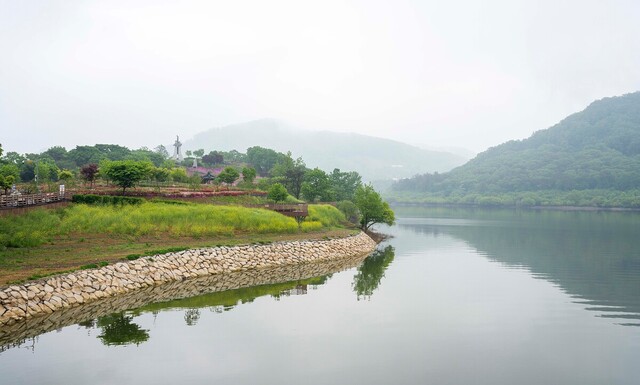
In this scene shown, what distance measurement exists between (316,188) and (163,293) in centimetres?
4516

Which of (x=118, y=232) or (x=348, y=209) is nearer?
(x=118, y=232)

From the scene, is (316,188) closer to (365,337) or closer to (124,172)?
(124,172)

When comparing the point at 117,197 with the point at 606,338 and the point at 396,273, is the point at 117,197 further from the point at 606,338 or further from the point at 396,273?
the point at 606,338

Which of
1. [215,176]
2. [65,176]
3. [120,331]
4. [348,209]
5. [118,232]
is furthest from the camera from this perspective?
[215,176]

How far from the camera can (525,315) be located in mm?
26609

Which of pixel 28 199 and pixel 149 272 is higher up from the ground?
pixel 28 199

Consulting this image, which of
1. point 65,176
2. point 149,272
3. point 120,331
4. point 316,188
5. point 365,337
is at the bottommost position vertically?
point 365,337

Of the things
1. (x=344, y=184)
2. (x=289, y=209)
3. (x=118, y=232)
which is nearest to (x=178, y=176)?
(x=289, y=209)

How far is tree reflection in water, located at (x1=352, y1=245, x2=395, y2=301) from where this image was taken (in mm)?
33094

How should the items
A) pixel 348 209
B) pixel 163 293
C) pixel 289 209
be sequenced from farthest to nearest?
pixel 348 209 → pixel 289 209 → pixel 163 293

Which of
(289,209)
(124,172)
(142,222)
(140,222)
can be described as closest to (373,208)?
(289,209)

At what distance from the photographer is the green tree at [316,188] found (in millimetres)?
71619

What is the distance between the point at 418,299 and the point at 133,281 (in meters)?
18.1

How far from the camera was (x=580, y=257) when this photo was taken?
49656 millimetres
